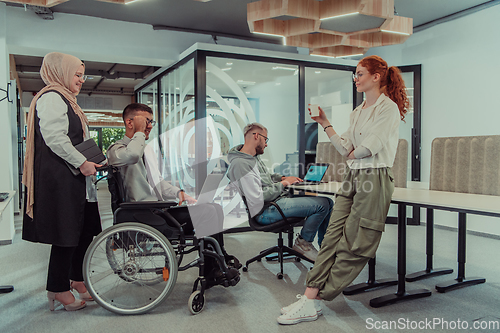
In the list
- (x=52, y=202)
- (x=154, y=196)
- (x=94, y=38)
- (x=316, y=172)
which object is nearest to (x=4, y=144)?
(x=94, y=38)

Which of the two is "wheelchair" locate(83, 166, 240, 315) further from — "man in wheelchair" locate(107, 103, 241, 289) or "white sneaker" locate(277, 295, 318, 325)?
"white sneaker" locate(277, 295, 318, 325)

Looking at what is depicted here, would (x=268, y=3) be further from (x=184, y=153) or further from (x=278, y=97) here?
(x=184, y=153)

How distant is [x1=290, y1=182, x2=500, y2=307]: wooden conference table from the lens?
1862mm

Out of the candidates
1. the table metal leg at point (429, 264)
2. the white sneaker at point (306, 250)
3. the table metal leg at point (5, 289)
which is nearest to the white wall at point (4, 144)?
the table metal leg at point (5, 289)

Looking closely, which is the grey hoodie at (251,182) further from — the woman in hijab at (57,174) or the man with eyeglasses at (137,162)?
the woman in hijab at (57,174)

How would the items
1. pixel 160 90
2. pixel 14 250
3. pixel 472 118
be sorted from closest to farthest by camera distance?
1. pixel 14 250
2. pixel 472 118
3. pixel 160 90

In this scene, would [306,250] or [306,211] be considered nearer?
[306,211]

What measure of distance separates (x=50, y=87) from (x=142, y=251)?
1111 millimetres

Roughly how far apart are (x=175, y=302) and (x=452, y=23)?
4.96 m

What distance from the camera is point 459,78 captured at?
16.2 ft

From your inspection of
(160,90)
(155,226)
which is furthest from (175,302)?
(160,90)

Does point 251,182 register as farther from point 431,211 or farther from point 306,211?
point 431,211

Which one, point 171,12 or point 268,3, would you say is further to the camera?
point 171,12

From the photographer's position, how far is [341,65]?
565 centimetres
